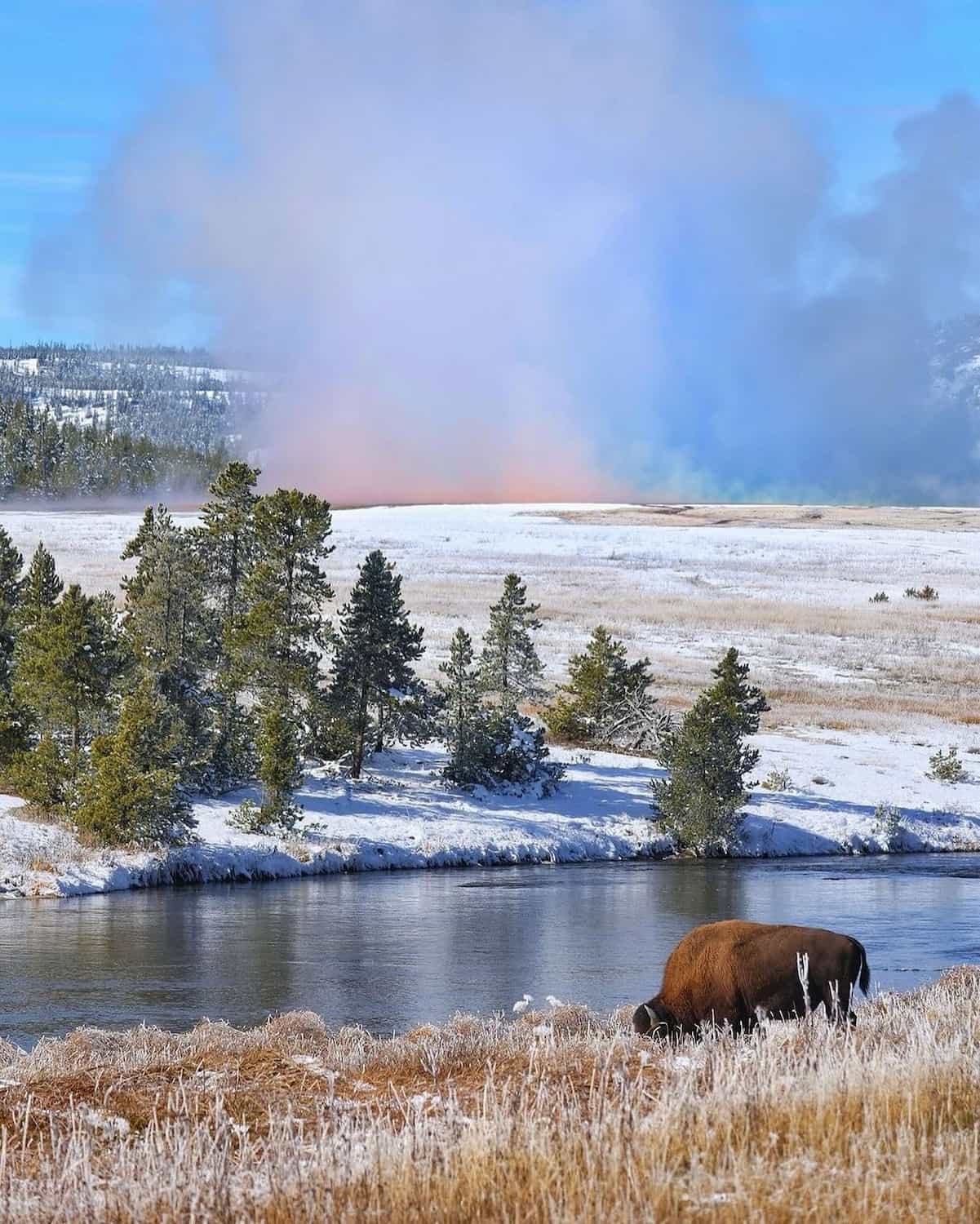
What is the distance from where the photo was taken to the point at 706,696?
4225cm

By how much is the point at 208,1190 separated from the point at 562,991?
15356 millimetres

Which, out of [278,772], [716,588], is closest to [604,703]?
[278,772]

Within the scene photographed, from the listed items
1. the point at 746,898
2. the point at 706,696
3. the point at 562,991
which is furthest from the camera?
the point at 706,696

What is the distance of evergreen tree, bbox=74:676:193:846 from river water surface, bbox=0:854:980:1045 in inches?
72.2

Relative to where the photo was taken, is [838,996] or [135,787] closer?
[838,996]

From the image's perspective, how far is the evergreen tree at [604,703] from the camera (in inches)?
1873

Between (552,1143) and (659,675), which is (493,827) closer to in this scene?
(659,675)

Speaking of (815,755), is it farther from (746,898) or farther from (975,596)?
(975,596)

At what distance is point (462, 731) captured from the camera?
40812 mm


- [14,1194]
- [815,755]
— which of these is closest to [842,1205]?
[14,1194]

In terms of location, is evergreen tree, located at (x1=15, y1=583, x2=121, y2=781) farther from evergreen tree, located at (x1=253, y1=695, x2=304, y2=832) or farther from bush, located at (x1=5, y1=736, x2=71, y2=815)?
evergreen tree, located at (x1=253, y1=695, x2=304, y2=832)

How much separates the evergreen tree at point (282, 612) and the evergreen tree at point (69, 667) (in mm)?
4070

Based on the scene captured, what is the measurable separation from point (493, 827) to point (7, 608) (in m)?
14.8

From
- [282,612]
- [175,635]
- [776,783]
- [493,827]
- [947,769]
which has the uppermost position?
[282,612]
